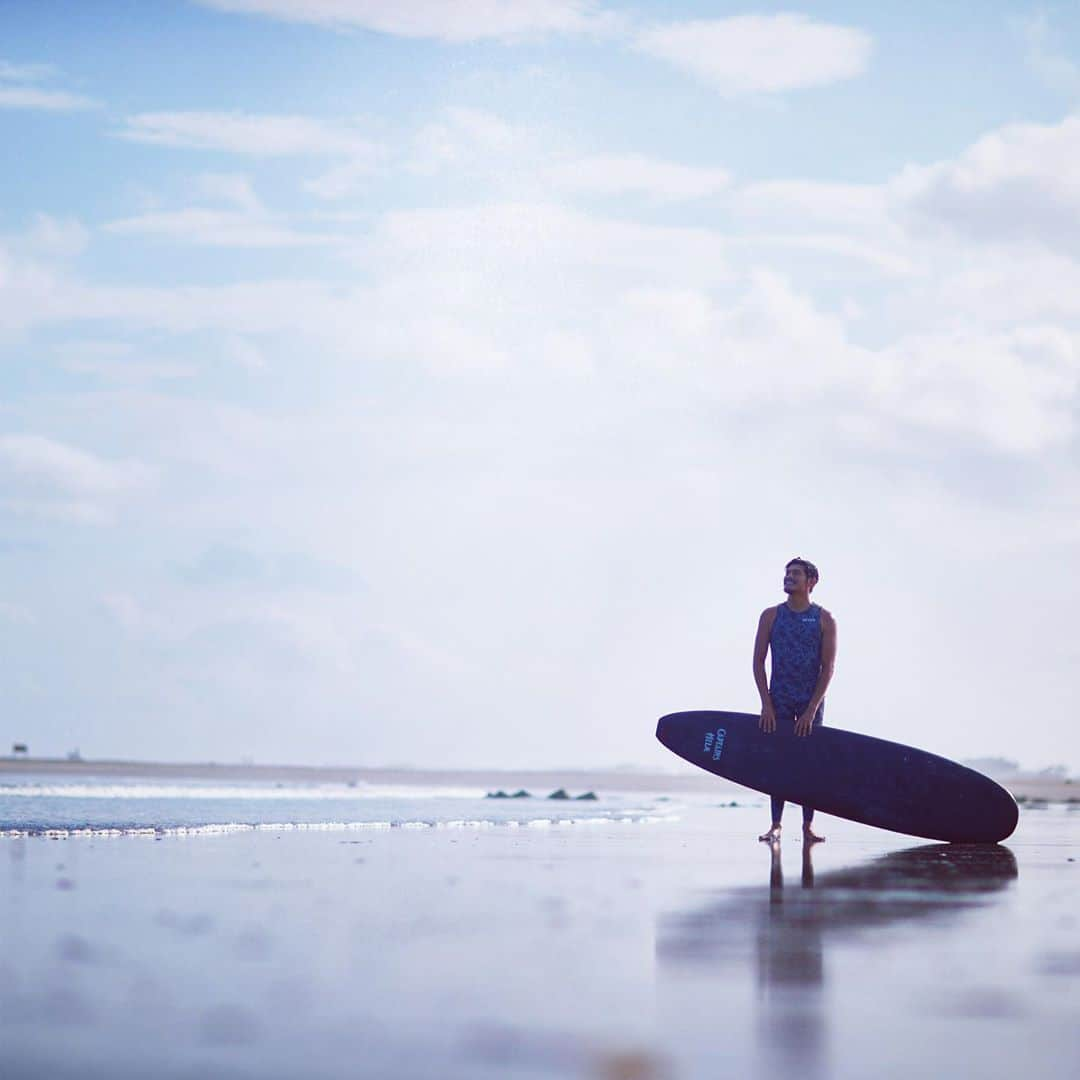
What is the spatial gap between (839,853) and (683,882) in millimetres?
2793

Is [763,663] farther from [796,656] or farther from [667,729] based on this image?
[667,729]

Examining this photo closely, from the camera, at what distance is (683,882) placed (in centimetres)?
711

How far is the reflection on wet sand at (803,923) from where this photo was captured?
3439 mm

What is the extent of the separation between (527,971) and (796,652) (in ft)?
24.3

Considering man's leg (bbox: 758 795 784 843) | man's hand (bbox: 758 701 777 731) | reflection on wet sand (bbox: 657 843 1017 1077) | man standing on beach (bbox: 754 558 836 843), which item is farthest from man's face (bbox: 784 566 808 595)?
reflection on wet sand (bbox: 657 843 1017 1077)

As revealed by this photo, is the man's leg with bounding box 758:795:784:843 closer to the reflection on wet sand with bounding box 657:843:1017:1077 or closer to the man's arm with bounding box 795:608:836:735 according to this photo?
the man's arm with bounding box 795:608:836:735

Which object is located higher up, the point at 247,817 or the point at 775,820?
the point at 775,820

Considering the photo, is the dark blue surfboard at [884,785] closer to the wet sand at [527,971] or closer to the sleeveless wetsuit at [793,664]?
the sleeveless wetsuit at [793,664]

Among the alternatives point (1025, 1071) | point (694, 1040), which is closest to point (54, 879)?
point (694, 1040)

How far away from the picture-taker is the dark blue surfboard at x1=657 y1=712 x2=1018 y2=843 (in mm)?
11320

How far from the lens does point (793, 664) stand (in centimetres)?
1142

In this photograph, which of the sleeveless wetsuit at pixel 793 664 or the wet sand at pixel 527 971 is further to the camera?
the sleeveless wetsuit at pixel 793 664

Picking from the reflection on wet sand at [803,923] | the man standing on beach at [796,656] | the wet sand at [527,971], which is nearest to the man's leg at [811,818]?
the man standing on beach at [796,656]

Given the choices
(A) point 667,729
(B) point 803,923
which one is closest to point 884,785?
(A) point 667,729
